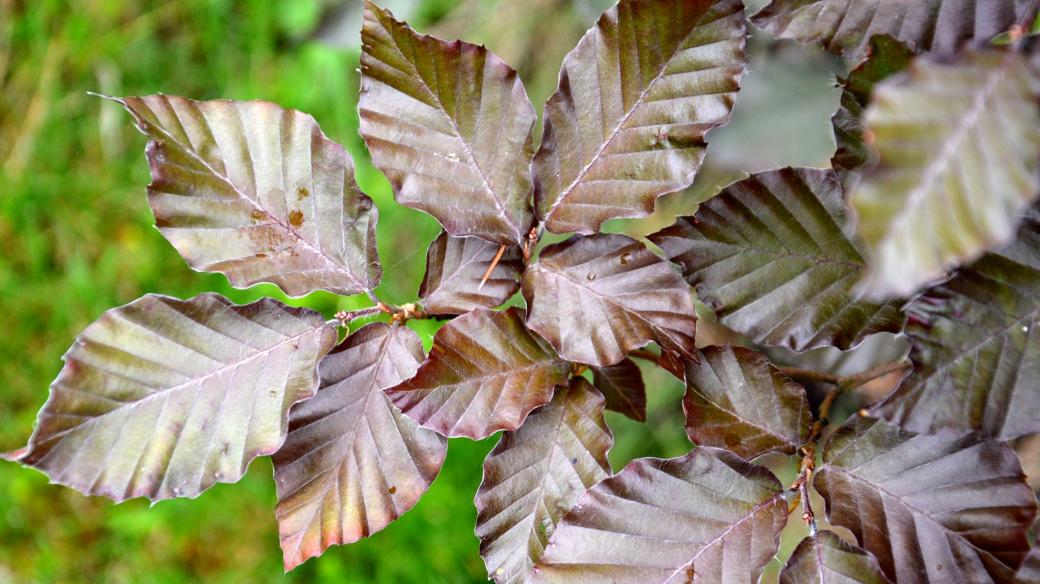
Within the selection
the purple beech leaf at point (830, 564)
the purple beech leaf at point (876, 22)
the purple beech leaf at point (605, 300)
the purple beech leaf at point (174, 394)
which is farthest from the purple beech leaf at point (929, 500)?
the purple beech leaf at point (174, 394)

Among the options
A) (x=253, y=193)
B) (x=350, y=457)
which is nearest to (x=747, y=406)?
(x=350, y=457)

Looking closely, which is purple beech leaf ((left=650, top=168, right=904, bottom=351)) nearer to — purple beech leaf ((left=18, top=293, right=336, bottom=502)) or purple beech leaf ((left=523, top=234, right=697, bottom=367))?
purple beech leaf ((left=523, top=234, right=697, bottom=367))

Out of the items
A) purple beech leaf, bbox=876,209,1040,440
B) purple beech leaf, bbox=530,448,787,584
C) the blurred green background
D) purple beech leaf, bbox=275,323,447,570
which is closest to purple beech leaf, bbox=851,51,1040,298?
purple beech leaf, bbox=876,209,1040,440

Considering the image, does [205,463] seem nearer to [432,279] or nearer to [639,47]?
[432,279]

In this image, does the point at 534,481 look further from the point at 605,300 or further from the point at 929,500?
the point at 929,500

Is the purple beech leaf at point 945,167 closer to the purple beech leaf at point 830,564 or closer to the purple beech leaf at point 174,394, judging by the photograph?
the purple beech leaf at point 830,564

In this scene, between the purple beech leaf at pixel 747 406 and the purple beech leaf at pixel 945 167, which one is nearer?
the purple beech leaf at pixel 945 167
